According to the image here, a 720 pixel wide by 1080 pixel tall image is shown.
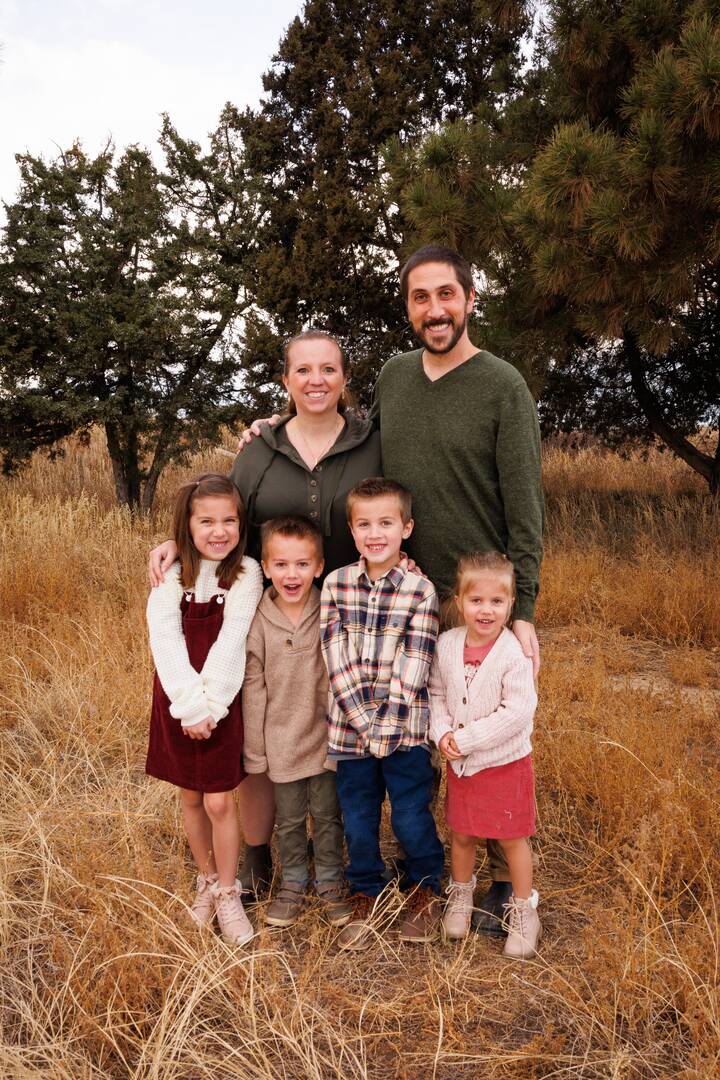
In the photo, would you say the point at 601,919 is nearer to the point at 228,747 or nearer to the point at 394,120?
the point at 228,747

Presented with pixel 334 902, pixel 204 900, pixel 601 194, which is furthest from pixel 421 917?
pixel 601 194

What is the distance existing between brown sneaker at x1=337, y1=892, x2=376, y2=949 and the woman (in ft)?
1.42

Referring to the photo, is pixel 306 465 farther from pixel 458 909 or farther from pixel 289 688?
pixel 458 909

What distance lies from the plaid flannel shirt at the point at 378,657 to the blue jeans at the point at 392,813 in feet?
0.25

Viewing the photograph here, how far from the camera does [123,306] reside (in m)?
8.99

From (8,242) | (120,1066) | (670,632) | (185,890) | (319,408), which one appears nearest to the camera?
(120,1066)

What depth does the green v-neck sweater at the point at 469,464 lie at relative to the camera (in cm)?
259

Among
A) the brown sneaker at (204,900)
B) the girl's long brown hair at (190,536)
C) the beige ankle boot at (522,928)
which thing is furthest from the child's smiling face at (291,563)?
the beige ankle boot at (522,928)

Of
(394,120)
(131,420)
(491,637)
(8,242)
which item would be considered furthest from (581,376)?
(491,637)

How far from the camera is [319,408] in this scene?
2.72 meters

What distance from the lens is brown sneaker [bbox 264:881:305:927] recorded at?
2654 millimetres

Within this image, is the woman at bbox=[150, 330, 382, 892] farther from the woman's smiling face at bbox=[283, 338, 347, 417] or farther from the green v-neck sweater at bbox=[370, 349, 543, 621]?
the green v-neck sweater at bbox=[370, 349, 543, 621]

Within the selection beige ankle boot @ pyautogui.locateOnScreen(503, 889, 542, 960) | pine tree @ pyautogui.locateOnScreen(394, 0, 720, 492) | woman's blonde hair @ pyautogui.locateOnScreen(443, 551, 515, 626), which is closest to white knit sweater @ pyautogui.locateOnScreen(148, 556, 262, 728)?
woman's blonde hair @ pyautogui.locateOnScreen(443, 551, 515, 626)

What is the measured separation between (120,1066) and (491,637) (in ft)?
5.12
